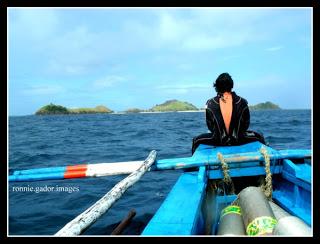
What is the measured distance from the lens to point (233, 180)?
5613mm

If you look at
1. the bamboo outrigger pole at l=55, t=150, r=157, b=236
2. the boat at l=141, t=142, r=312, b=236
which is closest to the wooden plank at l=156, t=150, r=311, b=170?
the boat at l=141, t=142, r=312, b=236

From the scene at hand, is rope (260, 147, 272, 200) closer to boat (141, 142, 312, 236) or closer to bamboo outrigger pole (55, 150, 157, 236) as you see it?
boat (141, 142, 312, 236)

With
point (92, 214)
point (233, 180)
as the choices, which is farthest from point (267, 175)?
point (92, 214)

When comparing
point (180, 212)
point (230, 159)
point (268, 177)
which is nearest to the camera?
point (180, 212)

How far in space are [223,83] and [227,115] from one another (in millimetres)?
606

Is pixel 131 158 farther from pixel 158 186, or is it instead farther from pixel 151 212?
pixel 151 212

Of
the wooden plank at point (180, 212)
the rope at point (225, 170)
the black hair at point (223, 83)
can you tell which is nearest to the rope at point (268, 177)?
the rope at point (225, 170)

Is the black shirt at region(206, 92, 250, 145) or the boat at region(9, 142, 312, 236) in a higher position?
the black shirt at region(206, 92, 250, 145)

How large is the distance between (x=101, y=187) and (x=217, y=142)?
A: 2995mm

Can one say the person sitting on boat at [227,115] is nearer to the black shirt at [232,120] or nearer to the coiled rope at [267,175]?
the black shirt at [232,120]

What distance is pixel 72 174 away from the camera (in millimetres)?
4961

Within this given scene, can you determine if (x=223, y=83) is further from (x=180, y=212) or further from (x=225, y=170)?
(x=180, y=212)

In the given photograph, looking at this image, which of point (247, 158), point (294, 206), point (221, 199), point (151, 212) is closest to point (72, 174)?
point (151, 212)

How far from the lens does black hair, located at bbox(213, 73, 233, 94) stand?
6121 mm
